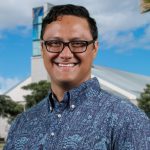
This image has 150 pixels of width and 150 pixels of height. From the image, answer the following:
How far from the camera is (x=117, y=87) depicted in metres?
59.8

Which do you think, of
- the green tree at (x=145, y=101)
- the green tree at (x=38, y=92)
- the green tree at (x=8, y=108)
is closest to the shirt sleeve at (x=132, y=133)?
the green tree at (x=145, y=101)

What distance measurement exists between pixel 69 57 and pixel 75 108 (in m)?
0.25

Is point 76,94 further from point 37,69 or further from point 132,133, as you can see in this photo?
point 37,69

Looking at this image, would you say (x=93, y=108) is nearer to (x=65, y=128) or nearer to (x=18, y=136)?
(x=65, y=128)

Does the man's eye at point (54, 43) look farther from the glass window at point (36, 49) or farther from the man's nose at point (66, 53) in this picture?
the glass window at point (36, 49)

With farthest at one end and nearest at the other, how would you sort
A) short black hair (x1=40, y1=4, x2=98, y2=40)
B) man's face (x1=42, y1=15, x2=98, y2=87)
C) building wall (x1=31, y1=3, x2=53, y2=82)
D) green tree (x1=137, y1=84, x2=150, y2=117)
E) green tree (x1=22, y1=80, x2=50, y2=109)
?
building wall (x1=31, y1=3, x2=53, y2=82), green tree (x1=22, y1=80, x2=50, y2=109), green tree (x1=137, y1=84, x2=150, y2=117), short black hair (x1=40, y1=4, x2=98, y2=40), man's face (x1=42, y1=15, x2=98, y2=87)

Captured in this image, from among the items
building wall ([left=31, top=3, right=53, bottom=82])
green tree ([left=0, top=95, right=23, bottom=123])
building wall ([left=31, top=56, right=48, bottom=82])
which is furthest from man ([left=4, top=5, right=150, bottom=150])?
building wall ([left=31, top=56, right=48, bottom=82])

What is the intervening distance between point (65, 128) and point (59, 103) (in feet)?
0.54

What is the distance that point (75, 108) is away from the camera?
2486 mm

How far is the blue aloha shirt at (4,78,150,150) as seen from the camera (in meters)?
2.28

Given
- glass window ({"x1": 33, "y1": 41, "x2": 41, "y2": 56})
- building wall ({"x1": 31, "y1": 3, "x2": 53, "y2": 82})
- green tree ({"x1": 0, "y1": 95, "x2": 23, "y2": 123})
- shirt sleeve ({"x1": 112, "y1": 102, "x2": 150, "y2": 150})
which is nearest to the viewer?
shirt sleeve ({"x1": 112, "y1": 102, "x2": 150, "y2": 150})

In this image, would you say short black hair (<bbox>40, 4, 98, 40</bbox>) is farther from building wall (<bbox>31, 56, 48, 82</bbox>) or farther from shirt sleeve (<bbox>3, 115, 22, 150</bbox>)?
building wall (<bbox>31, 56, 48, 82</bbox>)

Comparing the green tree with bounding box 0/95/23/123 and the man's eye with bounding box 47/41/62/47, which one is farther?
the green tree with bounding box 0/95/23/123

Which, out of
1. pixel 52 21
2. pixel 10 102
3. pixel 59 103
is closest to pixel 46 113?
pixel 59 103
